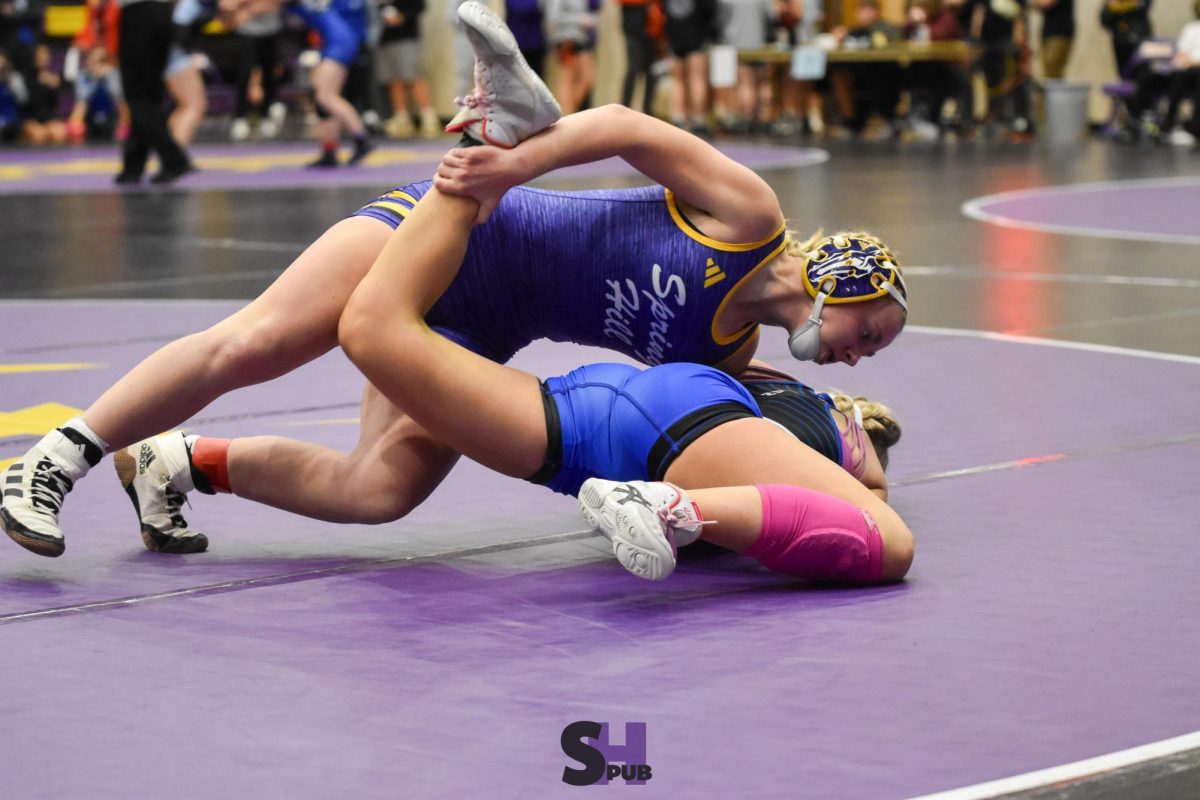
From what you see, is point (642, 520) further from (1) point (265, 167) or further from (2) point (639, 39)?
(2) point (639, 39)

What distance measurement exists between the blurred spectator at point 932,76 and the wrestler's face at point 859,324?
46.8ft

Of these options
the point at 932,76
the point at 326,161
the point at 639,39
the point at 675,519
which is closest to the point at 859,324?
the point at 675,519

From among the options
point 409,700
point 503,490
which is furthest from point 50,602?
point 503,490

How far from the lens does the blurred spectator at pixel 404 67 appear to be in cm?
1795

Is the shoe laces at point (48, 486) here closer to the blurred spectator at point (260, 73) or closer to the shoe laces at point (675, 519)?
the shoe laces at point (675, 519)

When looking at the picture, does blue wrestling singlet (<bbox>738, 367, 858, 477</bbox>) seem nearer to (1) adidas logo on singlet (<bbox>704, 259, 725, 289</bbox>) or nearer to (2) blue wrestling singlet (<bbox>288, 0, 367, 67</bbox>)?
(1) adidas logo on singlet (<bbox>704, 259, 725, 289</bbox>)

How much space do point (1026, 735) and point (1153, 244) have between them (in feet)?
20.9

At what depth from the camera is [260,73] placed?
63.2 feet

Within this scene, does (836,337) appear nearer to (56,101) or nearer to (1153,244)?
(1153,244)

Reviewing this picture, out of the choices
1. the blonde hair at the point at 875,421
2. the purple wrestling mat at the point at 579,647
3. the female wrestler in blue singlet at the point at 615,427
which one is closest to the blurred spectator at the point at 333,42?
the purple wrestling mat at the point at 579,647

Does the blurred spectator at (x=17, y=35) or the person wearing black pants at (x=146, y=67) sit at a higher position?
the person wearing black pants at (x=146, y=67)

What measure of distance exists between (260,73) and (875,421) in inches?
649

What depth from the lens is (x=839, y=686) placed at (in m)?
2.59

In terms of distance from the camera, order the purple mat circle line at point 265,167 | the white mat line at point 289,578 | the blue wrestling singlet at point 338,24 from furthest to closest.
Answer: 1. the blue wrestling singlet at point 338,24
2. the purple mat circle line at point 265,167
3. the white mat line at point 289,578
